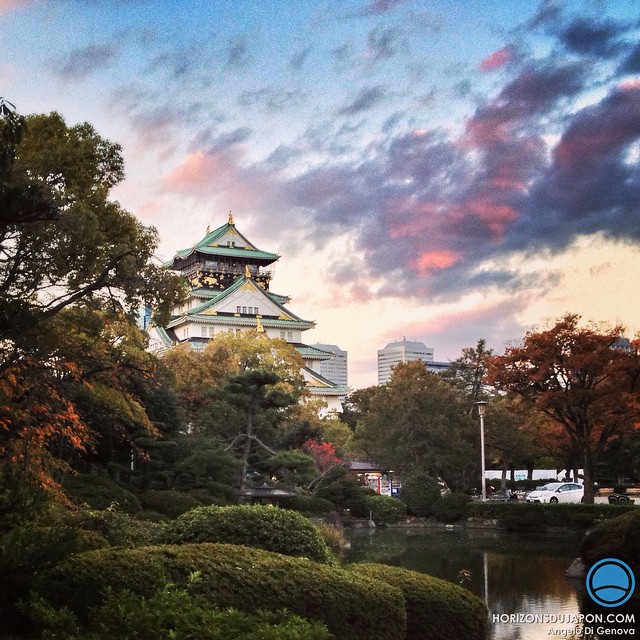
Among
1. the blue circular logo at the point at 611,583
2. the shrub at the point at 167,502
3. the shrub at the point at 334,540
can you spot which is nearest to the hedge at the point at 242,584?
→ the blue circular logo at the point at 611,583

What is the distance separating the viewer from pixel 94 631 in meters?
6.12

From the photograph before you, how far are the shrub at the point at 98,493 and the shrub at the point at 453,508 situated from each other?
59.9ft

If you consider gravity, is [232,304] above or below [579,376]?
above

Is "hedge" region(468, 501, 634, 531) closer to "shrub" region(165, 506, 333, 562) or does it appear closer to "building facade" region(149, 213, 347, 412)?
"shrub" region(165, 506, 333, 562)

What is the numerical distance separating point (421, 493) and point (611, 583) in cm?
2364

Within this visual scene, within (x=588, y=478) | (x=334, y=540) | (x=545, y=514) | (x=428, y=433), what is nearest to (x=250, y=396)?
(x=334, y=540)

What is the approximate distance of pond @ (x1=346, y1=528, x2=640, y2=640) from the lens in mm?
12375

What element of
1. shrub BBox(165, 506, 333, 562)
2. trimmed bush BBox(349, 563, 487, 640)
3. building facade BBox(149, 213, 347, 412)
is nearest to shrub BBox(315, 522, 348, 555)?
shrub BBox(165, 506, 333, 562)

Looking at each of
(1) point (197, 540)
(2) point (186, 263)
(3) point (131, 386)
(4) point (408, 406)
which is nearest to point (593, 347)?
(4) point (408, 406)

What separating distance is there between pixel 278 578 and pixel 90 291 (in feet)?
29.8

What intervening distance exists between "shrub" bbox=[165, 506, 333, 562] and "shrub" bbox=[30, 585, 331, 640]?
293 cm

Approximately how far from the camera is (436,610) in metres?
8.65

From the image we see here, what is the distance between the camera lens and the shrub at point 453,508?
35594 millimetres

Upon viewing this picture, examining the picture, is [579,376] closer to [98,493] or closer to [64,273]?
[98,493]
